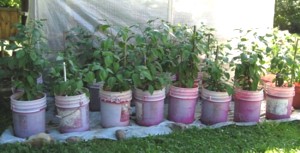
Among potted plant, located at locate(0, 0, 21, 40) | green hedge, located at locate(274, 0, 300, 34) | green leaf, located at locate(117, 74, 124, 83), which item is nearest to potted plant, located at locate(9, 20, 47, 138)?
green leaf, located at locate(117, 74, 124, 83)

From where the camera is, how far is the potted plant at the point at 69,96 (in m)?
3.38

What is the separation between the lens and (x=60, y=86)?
10.9ft

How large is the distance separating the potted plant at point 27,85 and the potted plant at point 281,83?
2.27 m

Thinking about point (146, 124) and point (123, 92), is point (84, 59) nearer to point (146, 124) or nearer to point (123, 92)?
point (123, 92)

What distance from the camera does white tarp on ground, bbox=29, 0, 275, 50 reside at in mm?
4285

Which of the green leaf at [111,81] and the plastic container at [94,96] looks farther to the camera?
the plastic container at [94,96]

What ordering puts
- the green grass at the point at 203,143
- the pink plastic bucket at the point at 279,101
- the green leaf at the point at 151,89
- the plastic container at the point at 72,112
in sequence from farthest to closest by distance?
the pink plastic bucket at the point at 279,101, the green leaf at the point at 151,89, the plastic container at the point at 72,112, the green grass at the point at 203,143

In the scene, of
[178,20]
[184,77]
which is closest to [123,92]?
[184,77]

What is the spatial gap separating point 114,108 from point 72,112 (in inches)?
15.7

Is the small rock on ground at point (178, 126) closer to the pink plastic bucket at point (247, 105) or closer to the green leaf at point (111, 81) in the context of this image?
the pink plastic bucket at point (247, 105)

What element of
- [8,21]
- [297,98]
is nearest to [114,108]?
[297,98]

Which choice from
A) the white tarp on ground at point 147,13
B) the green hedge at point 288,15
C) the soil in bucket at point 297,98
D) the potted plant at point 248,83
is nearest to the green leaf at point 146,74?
the potted plant at point 248,83

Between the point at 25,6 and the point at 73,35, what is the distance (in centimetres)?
249

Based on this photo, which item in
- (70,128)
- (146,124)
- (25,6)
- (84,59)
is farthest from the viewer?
(25,6)
